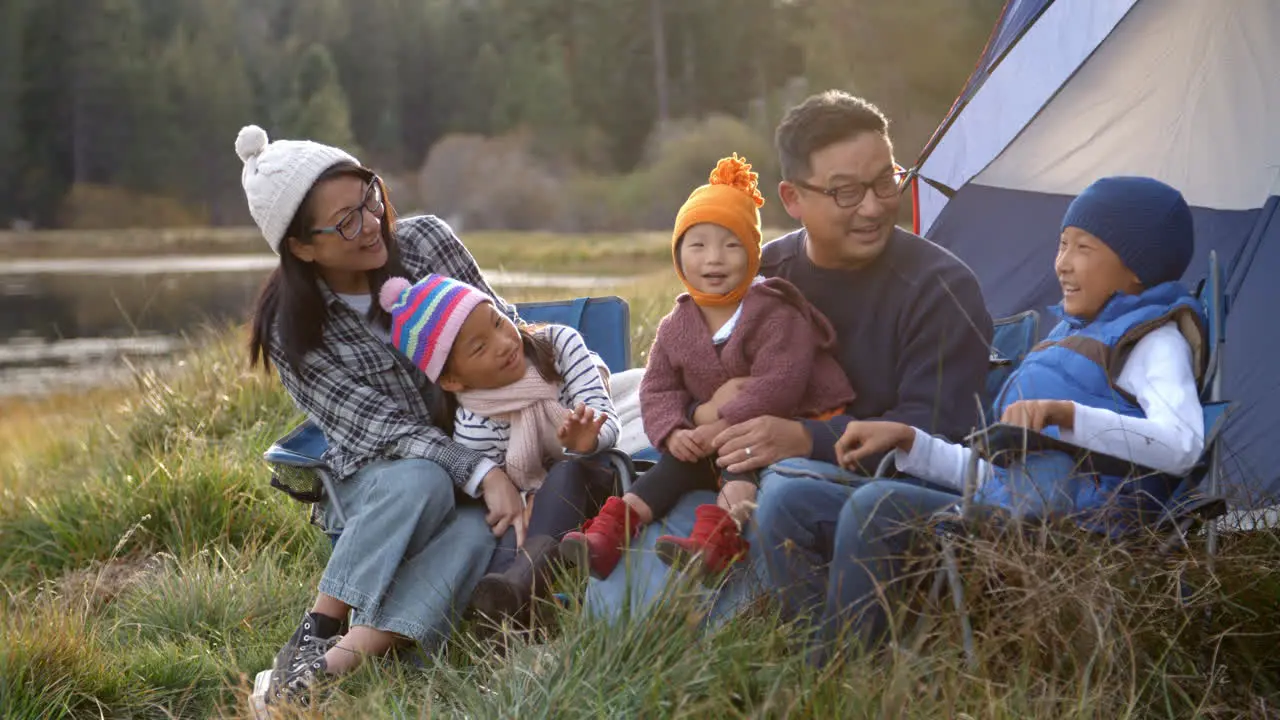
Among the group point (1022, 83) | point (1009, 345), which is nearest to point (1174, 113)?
point (1022, 83)

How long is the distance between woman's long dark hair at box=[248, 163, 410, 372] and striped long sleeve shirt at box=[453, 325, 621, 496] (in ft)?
1.38

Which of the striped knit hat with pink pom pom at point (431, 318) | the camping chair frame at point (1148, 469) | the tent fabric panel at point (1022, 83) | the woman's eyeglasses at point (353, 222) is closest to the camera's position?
the camping chair frame at point (1148, 469)

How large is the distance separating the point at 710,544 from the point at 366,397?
3.58 ft

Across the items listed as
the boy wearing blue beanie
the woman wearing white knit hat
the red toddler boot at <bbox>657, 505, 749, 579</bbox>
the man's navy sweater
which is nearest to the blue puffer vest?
the boy wearing blue beanie

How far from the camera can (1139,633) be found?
2.26 m

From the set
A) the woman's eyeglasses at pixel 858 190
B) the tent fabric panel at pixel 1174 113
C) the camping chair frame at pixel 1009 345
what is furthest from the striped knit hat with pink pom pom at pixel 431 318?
the tent fabric panel at pixel 1174 113

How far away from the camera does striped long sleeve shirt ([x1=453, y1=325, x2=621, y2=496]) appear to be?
314 centimetres

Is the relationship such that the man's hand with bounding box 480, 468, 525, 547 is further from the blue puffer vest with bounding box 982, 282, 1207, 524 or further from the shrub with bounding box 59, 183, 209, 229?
the shrub with bounding box 59, 183, 209, 229

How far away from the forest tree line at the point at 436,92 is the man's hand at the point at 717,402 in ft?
71.8

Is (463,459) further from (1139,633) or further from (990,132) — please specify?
(990,132)

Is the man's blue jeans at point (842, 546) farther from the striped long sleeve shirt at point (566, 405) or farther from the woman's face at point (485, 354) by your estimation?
the woman's face at point (485, 354)

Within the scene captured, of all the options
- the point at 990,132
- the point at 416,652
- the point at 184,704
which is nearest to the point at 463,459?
the point at 416,652

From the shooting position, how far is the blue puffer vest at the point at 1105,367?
7.97 ft

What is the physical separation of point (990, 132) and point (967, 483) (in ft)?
7.76
